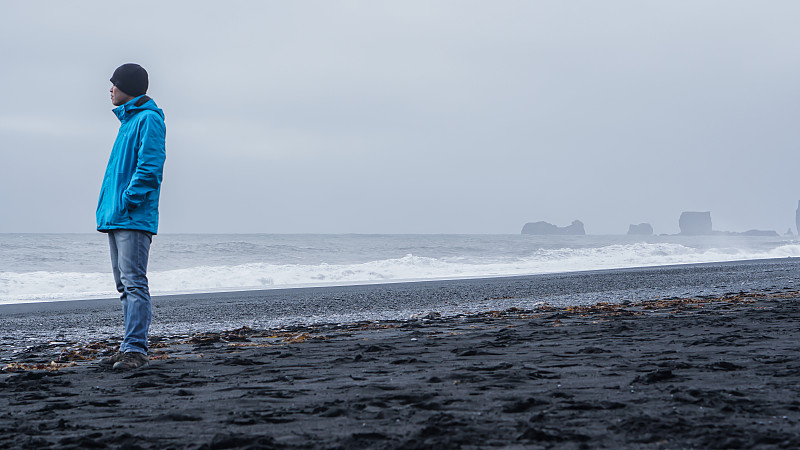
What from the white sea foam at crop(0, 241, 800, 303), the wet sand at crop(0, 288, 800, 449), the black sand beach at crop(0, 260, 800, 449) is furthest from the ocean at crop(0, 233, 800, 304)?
the wet sand at crop(0, 288, 800, 449)

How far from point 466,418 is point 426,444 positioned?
408 millimetres

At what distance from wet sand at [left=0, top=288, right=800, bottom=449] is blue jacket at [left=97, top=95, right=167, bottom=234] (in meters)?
1.02

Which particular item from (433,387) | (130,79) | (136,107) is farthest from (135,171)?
(433,387)

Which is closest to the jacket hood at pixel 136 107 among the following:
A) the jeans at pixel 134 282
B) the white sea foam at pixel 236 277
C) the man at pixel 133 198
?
the man at pixel 133 198

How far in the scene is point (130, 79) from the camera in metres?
4.87

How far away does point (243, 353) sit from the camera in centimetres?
502

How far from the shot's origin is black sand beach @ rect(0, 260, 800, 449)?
90.2 inches

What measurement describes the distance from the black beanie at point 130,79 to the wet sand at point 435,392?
196 centimetres

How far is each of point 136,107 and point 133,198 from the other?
2.34 feet

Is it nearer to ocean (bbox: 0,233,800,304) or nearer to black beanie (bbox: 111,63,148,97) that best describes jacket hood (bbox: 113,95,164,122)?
black beanie (bbox: 111,63,148,97)

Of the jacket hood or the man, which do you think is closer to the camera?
the man

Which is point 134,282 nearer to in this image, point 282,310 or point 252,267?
point 282,310

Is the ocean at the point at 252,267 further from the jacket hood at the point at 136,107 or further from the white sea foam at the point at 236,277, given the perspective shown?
the jacket hood at the point at 136,107

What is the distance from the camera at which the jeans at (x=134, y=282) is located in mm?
4629
